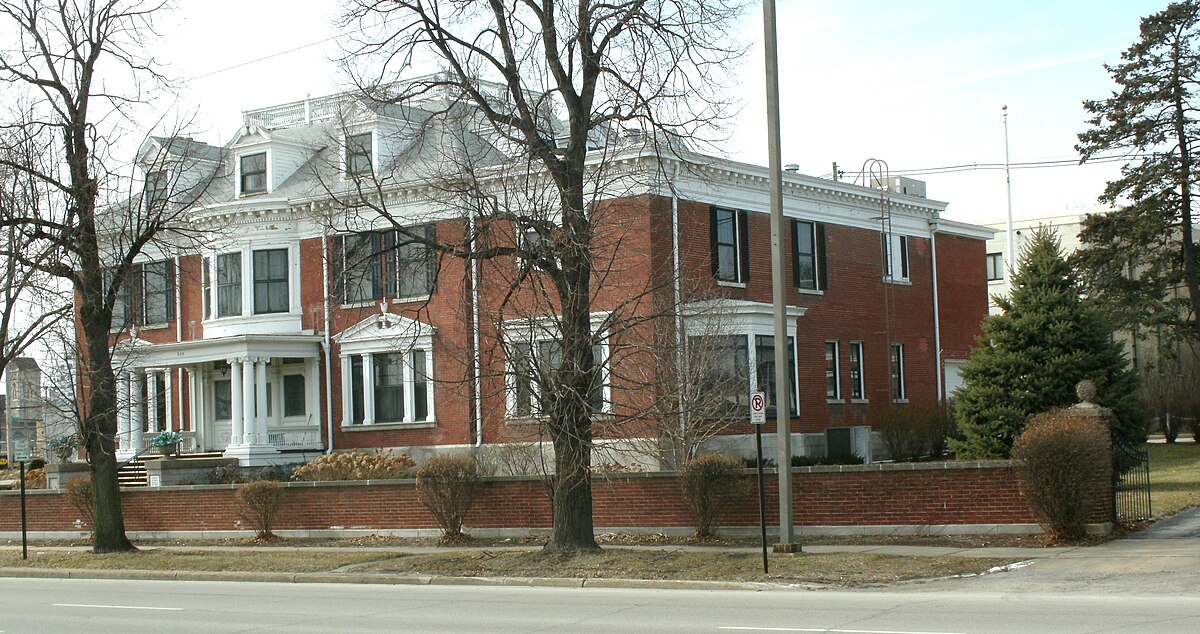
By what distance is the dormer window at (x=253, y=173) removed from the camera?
42375 millimetres

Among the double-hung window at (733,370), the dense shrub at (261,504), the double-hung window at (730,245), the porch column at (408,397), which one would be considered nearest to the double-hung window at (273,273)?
the porch column at (408,397)

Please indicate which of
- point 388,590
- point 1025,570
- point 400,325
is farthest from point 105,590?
point 400,325

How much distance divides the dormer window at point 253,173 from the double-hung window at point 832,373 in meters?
19.3

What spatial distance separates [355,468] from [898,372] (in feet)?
61.8

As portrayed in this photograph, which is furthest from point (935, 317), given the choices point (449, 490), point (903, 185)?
point (449, 490)

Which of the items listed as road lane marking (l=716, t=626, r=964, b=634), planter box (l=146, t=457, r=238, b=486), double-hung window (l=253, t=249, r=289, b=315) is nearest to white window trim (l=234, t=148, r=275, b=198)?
double-hung window (l=253, t=249, r=289, b=315)

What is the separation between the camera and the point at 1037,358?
88.4 ft

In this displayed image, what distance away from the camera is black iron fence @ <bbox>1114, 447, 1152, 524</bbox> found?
70.0 ft

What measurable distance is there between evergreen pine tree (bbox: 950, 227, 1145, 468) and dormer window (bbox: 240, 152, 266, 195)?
2501 cm

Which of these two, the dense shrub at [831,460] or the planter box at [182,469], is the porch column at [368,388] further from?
the dense shrub at [831,460]

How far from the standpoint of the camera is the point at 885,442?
129 ft

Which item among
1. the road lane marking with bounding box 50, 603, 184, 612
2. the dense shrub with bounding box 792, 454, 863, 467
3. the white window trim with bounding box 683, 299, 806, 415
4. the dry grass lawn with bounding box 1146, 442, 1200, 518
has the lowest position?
the road lane marking with bounding box 50, 603, 184, 612

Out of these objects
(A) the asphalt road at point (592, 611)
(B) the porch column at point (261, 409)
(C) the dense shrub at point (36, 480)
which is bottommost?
(A) the asphalt road at point (592, 611)

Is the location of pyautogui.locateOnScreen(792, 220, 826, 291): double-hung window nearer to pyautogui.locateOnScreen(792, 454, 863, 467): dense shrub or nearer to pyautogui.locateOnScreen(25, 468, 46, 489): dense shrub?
pyautogui.locateOnScreen(792, 454, 863, 467): dense shrub
